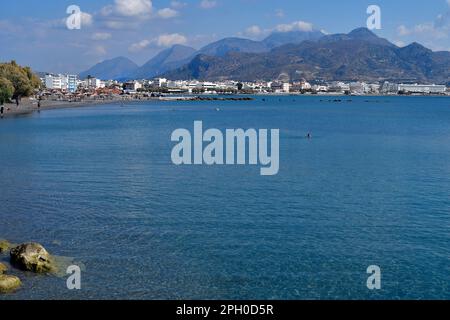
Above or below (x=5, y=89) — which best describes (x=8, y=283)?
below

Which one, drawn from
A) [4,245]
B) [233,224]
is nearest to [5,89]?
[4,245]

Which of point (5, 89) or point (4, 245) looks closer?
point (4, 245)

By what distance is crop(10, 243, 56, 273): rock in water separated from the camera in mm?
19891

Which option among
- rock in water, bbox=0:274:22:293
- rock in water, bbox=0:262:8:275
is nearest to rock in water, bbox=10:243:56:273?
rock in water, bbox=0:262:8:275

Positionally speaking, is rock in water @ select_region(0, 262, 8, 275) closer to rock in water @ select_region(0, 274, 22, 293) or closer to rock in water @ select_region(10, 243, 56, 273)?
rock in water @ select_region(10, 243, 56, 273)

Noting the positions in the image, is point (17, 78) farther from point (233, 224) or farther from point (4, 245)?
point (233, 224)

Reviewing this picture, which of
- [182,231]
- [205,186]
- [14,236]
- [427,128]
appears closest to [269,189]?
[205,186]

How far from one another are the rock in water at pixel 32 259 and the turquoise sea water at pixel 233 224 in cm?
50

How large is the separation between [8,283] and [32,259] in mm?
1841

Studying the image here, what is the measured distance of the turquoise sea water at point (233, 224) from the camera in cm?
1900

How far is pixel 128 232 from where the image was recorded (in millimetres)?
24844

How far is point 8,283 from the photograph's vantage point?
18203 millimetres

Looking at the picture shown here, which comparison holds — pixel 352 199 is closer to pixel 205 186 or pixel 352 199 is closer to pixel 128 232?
pixel 205 186
